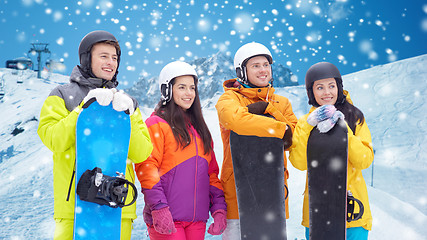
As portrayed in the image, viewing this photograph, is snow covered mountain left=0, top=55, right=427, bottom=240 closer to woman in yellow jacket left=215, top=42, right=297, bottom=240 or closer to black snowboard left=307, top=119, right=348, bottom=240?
woman in yellow jacket left=215, top=42, right=297, bottom=240

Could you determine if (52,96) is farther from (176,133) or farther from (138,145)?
(176,133)

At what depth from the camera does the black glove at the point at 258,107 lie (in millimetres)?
2605

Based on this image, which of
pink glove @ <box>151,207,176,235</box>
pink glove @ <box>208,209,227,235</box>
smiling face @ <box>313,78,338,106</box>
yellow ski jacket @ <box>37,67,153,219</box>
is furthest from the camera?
smiling face @ <box>313,78,338,106</box>

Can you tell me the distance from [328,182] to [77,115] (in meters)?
1.92

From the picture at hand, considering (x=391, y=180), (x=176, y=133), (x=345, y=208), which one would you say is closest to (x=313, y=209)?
(x=345, y=208)

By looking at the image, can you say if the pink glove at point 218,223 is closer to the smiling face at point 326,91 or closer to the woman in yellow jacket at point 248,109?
the woman in yellow jacket at point 248,109

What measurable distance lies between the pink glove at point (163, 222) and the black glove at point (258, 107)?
0.98 metres

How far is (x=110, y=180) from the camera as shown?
6.97ft

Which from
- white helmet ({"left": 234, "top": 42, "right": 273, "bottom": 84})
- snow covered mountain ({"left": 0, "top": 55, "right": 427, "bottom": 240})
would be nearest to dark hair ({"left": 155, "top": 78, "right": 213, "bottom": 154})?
white helmet ({"left": 234, "top": 42, "right": 273, "bottom": 84})

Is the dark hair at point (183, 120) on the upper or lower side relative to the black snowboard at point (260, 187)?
upper

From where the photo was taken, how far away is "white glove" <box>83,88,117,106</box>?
7.05 feet

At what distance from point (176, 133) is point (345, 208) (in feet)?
4.70

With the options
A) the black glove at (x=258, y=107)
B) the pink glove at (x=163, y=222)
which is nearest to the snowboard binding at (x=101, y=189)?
the pink glove at (x=163, y=222)

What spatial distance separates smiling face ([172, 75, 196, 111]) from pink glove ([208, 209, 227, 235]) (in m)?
0.89
